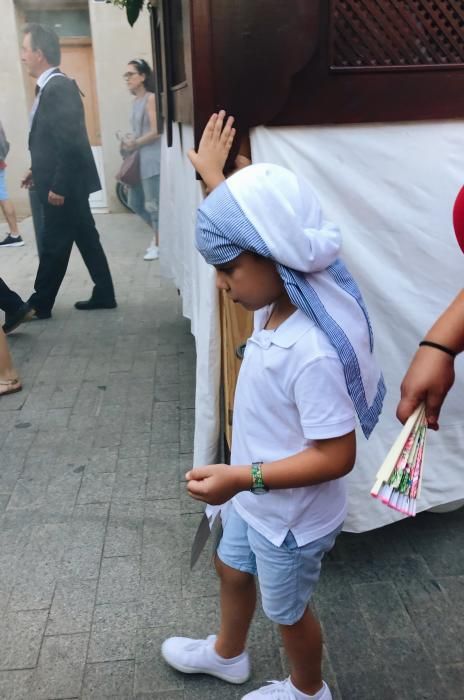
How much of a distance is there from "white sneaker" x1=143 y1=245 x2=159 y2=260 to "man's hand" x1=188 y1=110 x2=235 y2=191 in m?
5.65

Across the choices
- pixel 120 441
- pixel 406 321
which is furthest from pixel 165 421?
pixel 406 321

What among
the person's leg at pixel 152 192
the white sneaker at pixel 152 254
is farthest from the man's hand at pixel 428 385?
the white sneaker at pixel 152 254

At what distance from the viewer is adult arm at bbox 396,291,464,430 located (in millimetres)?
1317

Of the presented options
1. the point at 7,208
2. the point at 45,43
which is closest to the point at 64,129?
the point at 45,43

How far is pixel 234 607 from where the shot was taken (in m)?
1.80

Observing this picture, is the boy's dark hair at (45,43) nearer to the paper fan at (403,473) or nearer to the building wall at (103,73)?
the paper fan at (403,473)

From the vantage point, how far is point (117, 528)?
2.66 m

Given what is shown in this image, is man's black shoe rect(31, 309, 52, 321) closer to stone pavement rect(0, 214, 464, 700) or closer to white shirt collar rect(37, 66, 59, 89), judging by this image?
stone pavement rect(0, 214, 464, 700)

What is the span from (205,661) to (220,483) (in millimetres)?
850

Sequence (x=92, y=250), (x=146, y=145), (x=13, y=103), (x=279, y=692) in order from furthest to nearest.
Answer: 1. (x=13, y=103)
2. (x=146, y=145)
3. (x=92, y=250)
4. (x=279, y=692)

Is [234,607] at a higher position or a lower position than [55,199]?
lower

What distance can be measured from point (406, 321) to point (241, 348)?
578 millimetres

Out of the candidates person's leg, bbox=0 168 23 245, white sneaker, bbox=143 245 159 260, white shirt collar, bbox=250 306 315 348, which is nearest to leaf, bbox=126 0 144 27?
white shirt collar, bbox=250 306 315 348

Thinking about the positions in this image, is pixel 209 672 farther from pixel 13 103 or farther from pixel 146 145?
pixel 13 103
